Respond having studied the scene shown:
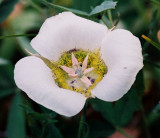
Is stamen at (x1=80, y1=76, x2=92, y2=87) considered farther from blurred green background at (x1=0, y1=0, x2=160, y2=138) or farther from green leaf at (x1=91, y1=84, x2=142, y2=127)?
green leaf at (x1=91, y1=84, x2=142, y2=127)

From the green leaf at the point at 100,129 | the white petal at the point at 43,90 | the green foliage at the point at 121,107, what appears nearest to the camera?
the white petal at the point at 43,90

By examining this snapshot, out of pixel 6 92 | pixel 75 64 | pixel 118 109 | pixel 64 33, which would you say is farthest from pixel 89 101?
pixel 6 92

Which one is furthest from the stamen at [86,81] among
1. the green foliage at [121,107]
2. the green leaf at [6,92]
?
the green leaf at [6,92]

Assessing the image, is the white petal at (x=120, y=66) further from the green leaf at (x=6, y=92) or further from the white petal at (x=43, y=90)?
the green leaf at (x=6, y=92)

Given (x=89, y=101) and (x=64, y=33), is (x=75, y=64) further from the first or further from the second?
(x=89, y=101)

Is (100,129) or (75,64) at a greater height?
(75,64)

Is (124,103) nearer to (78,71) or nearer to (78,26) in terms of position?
(78,71)

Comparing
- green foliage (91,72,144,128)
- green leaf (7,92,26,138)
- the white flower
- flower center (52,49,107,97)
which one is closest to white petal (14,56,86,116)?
the white flower
